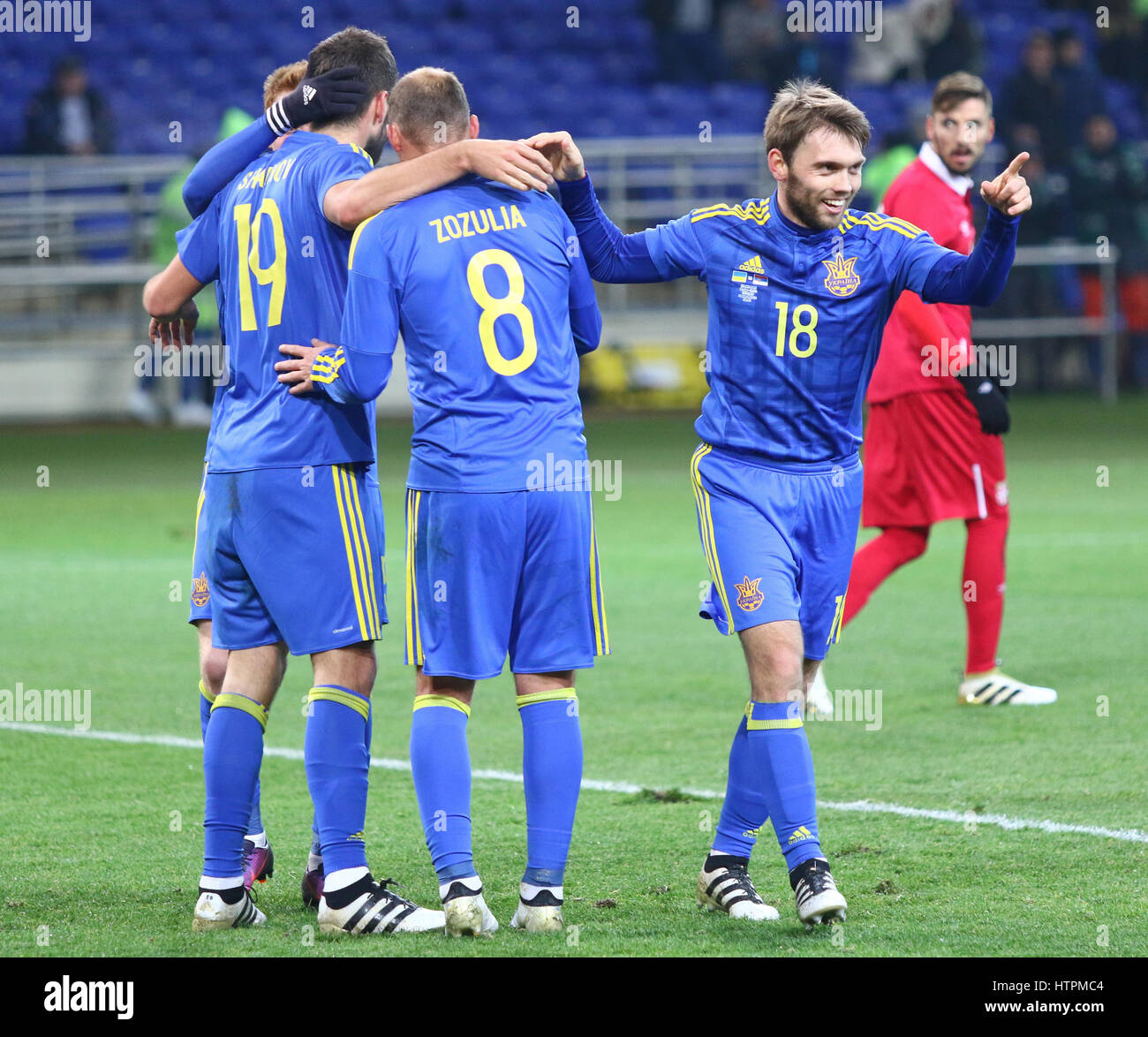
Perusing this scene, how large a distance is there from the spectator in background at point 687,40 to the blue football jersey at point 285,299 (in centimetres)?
1849

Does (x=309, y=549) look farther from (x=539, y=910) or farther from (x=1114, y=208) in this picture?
(x=1114, y=208)

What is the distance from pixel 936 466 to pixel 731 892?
309cm

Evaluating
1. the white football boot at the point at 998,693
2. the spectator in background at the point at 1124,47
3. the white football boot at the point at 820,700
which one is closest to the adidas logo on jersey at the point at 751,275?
the white football boot at the point at 820,700

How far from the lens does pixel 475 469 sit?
3984mm

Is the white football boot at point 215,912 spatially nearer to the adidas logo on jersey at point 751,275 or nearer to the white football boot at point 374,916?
the white football boot at point 374,916

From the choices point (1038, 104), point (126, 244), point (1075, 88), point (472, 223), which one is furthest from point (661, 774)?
point (1075, 88)

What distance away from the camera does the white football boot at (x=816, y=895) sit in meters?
3.89

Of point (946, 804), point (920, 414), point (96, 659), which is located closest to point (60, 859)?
point (946, 804)

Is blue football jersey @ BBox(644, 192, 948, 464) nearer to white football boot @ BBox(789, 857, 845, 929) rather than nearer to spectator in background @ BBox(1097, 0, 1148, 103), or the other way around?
white football boot @ BBox(789, 857, 845, 929)

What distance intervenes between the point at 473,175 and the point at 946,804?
7.85 feet

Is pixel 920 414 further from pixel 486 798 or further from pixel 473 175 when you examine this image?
pixel 473 175

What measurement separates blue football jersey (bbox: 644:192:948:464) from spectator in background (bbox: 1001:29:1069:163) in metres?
16.0

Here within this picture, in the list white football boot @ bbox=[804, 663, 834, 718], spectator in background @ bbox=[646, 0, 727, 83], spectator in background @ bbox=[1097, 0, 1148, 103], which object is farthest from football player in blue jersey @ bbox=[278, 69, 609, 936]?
spectator in background @ bbox=[1097, 0, 1148, 103]

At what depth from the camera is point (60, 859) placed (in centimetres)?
473
